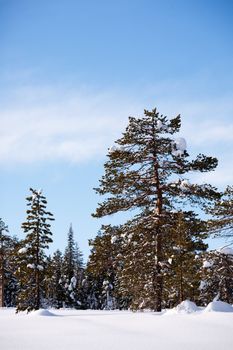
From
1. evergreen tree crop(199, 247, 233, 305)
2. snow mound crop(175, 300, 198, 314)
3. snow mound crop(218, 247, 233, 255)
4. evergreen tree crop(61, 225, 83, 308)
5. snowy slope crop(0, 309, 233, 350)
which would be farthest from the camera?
evergreen tree crop(61, 225, 83, 308)

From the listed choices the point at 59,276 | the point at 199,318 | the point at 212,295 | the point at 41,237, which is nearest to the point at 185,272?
the point at 199,318

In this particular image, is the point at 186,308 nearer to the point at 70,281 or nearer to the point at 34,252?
the point at 34,252

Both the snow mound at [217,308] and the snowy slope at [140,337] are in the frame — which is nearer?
the snowy slope at [140,337]

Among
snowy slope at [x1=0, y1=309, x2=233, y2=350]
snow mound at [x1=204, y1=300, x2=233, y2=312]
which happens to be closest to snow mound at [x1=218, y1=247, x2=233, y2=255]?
snow mound at [x1=204, y1=300, x2=233, y2=312]

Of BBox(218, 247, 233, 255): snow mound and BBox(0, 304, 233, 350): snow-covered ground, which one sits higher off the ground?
BBox(218, 247, 233, 255): snow mound

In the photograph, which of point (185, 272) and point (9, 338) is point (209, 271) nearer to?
point (185, 272)

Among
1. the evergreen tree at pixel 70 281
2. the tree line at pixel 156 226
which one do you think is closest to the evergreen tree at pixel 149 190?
the tree line at pixel 156 226

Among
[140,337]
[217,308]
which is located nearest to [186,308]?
[217,308]

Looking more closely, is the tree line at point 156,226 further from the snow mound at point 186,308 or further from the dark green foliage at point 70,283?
the dark green foliage at point 70,283

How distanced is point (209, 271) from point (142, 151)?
8.01 metres

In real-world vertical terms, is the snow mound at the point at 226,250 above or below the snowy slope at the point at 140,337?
above

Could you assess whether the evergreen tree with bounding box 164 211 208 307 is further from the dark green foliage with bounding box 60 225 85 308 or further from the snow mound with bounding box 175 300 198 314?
the dark green foliage with bounding box 60 225 85 308

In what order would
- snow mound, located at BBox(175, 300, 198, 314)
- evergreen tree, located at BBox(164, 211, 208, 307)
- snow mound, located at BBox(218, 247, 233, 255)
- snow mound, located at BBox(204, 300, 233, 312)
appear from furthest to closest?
snow mound, located at BBox(218, 247, 233, 255) < evergreen tree, located at BBox(164, 211, 208, 307) < snow mound, located at BBox(175, 300, 198, 314) < snow mound, located at BBox(204, 300, 233, 312)

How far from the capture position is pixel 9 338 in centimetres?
773
